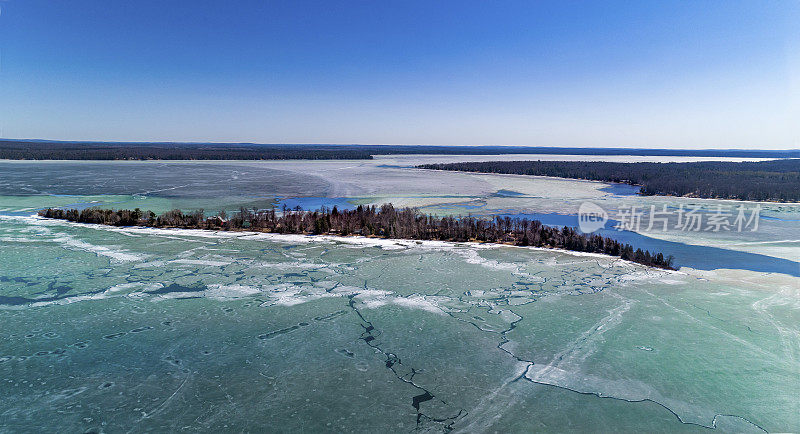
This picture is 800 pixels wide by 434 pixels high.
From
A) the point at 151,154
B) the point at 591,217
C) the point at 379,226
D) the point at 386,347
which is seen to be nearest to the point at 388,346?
the point at 386,347

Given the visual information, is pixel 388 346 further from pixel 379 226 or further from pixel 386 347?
pixel 379 226

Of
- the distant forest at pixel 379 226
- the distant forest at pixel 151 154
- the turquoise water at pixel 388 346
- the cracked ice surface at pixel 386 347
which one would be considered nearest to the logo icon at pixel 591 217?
the distant forest at pixel 379 226

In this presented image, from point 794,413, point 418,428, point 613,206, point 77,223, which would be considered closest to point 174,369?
point 418,428

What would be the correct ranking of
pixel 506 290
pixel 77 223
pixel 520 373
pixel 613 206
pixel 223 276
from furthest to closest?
pixel 613 206 → pixel 77 223 → pixel 223 276 → pixel 506 290 → pixel 520 373

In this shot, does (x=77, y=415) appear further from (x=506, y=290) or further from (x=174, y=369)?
(x=506, y=290)

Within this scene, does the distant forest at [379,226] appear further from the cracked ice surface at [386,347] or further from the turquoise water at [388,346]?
the cracked ice surface at [386,347]

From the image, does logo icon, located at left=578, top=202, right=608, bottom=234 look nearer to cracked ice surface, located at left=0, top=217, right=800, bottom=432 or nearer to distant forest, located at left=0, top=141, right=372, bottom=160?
cracked ice surface, located at left=0, top=217, right=800, bottom=432
